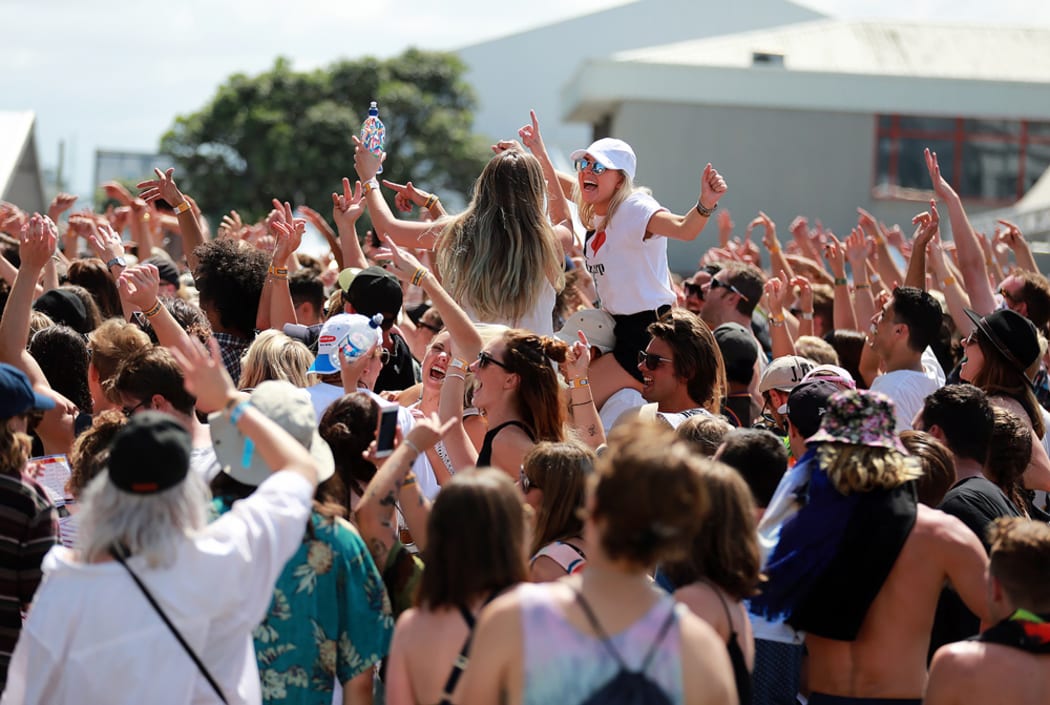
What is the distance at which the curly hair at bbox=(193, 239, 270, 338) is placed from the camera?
20.6 ft

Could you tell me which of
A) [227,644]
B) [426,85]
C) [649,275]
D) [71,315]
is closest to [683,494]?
[227,644]

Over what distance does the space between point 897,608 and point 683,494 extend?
1.44 meters

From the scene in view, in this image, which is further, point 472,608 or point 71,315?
point 71,315

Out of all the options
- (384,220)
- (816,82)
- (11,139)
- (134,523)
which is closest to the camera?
(134,523)

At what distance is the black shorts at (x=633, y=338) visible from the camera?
601 centimetres

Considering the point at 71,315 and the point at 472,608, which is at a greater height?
the point at 472,608

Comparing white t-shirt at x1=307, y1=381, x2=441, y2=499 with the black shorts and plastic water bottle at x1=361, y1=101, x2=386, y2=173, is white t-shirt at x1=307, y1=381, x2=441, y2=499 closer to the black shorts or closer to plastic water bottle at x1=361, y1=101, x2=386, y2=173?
the black shorts

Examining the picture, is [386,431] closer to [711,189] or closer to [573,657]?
[573,657]

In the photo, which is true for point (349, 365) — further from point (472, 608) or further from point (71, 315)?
point (71, 315)

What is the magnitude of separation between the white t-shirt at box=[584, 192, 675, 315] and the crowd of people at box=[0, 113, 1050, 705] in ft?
0.05

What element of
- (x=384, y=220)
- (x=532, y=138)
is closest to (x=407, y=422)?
(x=384, y=220)

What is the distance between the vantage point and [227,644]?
311cm

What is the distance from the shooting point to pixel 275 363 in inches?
193

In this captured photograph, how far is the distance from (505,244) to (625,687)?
335cm
